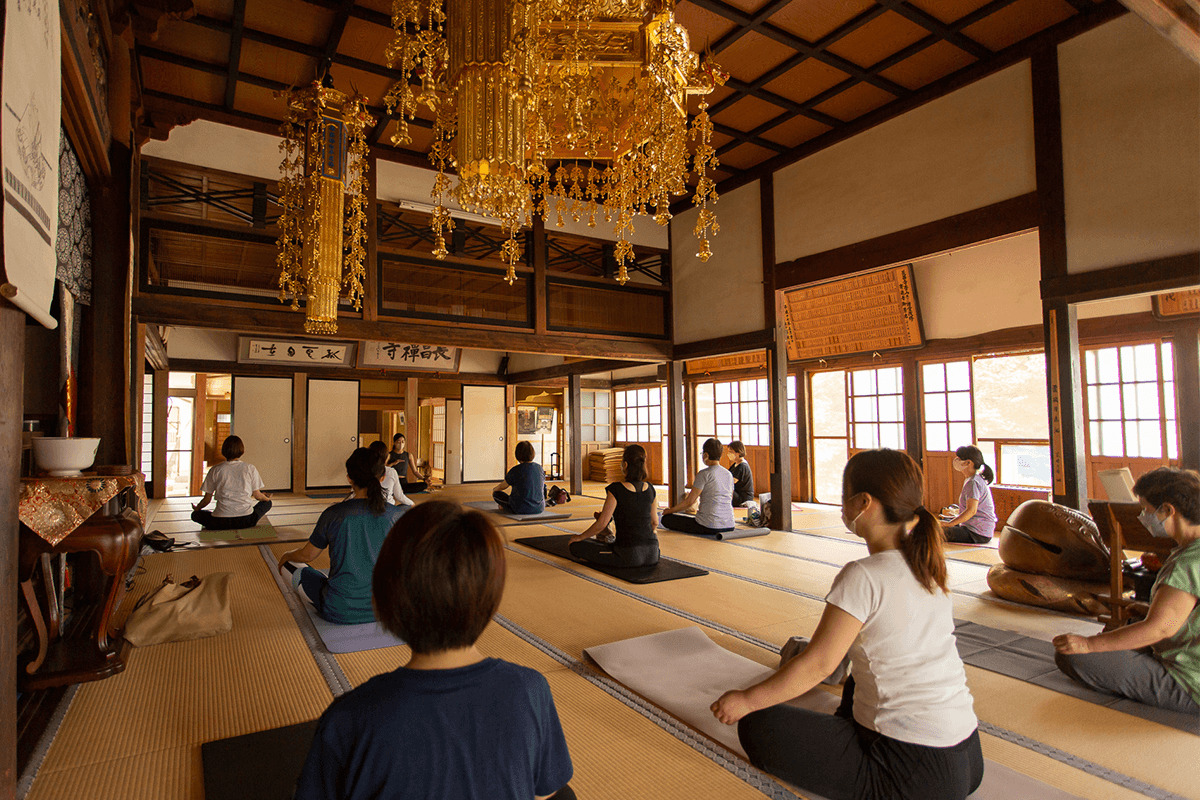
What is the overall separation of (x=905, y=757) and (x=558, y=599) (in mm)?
2398

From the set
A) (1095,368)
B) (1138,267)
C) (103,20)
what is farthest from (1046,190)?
(103,20)

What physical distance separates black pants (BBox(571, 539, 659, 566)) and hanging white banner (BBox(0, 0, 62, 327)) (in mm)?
3402

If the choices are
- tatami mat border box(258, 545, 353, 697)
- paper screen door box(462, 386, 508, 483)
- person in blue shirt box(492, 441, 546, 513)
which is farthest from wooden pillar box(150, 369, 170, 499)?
tatami mat border box(258, 545, 353, 697)

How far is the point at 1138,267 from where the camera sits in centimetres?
385

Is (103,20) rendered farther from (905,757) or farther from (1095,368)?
(1095,368)

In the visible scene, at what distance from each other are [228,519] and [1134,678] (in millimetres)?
6312

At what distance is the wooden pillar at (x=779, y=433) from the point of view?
6.27 m

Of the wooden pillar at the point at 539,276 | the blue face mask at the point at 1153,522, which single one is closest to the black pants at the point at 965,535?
the blue face mask at the point at 1153,522

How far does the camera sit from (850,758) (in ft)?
5.16

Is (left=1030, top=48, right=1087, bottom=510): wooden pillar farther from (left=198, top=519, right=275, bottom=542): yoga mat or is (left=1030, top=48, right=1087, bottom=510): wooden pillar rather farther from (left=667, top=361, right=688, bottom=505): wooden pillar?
(left=198, top=519, right=275, bottom=542): yoga mat

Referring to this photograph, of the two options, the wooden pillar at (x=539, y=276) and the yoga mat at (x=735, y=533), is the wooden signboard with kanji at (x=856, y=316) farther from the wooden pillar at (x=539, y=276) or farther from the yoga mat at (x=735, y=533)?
the wooden pillar at (x=539, y=276)

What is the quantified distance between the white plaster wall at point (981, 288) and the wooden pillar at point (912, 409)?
17.4 inches

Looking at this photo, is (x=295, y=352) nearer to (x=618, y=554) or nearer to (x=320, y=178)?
(x=320, y=178)

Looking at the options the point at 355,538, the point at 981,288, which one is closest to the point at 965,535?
the point at 981,288
